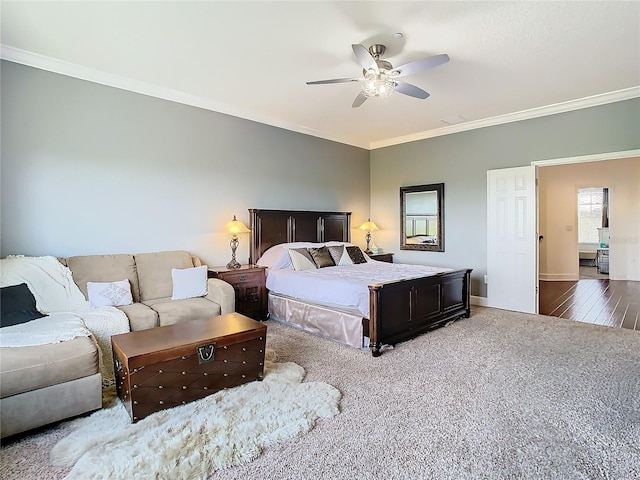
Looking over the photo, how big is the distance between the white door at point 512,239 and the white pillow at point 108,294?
4.95 m

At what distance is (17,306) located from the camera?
2.77 m

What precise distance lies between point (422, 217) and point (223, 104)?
12.4 ft

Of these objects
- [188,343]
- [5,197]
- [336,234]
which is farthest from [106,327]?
[336,234]

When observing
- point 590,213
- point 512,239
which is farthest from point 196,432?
point 590,213

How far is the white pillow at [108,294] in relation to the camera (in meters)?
3.38

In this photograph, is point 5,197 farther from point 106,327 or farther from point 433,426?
point 433,426

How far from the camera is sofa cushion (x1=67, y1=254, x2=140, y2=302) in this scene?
3.49 metres

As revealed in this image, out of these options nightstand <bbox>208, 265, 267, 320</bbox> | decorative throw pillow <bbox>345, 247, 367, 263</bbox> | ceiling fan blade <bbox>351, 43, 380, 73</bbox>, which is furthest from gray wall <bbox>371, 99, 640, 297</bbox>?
ceiling fan blade <bbox>351, 43, 380, 73</bbox>

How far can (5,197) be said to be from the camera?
334 cm

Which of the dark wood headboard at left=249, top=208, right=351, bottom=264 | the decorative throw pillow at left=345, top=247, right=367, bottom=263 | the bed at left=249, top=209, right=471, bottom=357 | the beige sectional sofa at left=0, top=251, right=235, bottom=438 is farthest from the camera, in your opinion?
the decorative throw pillow at left=345, top=247, right=367, bottom=263

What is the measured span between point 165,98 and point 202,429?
149 inches

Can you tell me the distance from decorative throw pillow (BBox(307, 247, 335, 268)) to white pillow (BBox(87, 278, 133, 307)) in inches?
92.5

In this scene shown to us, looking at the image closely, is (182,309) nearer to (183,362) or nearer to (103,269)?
(103,269)

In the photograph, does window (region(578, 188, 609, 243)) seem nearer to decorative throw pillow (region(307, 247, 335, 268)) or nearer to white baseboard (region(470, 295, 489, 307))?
white baseboard (region(470, 295, 489, 307))
